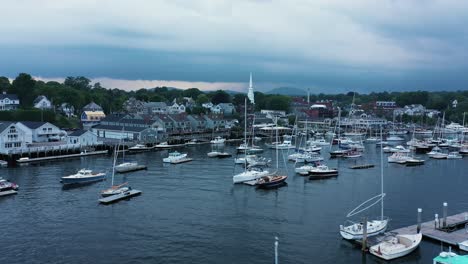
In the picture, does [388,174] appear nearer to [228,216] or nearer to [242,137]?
[228,216]

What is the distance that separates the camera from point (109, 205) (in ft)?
131

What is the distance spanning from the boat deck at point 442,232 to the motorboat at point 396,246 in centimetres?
94

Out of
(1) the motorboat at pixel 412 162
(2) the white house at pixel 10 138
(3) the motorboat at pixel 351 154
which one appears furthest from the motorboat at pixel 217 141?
(1) the motorboat at pixel 412 162

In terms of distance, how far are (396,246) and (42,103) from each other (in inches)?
4175

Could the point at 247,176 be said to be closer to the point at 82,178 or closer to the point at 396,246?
the point at 82,178

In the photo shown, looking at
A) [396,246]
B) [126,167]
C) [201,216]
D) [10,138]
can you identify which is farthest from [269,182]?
[10,138]

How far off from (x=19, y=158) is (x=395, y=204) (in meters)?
53.1

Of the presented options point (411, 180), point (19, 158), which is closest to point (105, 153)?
point (19, 158)

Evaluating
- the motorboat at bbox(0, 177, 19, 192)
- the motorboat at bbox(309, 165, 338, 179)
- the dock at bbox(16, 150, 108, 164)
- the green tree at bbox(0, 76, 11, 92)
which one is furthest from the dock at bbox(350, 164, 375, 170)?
the green tree at bbox(0, 76, 11, 92)

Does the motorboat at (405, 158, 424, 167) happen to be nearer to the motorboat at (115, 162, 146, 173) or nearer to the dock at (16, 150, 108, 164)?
the motorboat at (115, 162, 146, 173)

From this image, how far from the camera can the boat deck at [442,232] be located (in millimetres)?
29141

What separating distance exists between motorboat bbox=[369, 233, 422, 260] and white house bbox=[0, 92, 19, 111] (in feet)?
333

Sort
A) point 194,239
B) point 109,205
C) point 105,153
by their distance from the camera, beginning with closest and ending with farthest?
point 194,239 → point 109,205 → point 105,153

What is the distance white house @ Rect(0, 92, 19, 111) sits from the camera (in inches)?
4100
